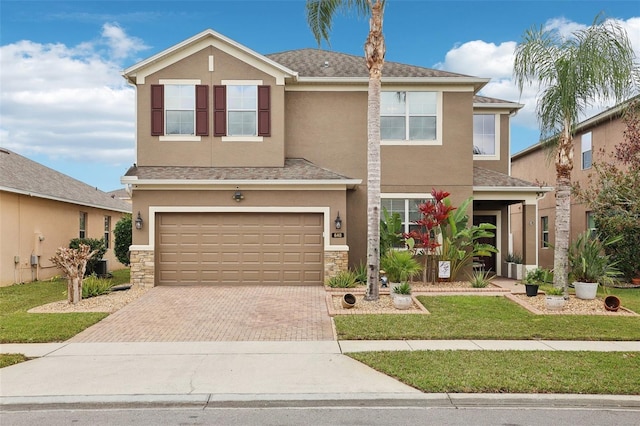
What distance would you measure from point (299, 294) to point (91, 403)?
811cm

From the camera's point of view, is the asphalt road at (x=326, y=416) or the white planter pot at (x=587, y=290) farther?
the white planter pot at (x=587, y=290)

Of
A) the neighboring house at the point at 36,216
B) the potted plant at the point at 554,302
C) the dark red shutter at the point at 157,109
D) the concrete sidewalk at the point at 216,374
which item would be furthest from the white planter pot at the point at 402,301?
the neighboring house at the point at 36,216

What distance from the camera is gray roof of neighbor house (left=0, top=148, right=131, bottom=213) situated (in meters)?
18.3

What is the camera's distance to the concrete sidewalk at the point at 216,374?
6.47 metres

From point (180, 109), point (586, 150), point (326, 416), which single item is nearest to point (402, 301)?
point (326, 416)

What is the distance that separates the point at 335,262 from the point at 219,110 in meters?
5.98

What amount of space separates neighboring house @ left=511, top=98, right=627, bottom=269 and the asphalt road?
1311cm

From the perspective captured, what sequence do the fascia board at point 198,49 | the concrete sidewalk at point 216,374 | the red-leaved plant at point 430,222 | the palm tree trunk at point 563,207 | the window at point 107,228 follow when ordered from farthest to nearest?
1. the window at point 107,228
2. the fascia board at point 198,49
3. the red-leaved plant at point 430,222
4. the palm tree trunk at point 563,207
5. the concrete sidewalk at point 216,374

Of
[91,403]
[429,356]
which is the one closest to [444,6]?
[429,356]

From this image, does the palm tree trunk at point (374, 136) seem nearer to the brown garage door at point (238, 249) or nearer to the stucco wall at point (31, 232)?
the brown garage door at point (238, 249)

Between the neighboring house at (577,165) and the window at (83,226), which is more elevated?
the neighboring house at (577,165)

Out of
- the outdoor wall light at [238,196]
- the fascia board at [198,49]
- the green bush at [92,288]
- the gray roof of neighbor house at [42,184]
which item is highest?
the fascia board at [198,49]

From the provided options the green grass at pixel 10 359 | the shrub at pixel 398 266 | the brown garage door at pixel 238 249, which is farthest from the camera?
the brown garage door at pixel 238 249

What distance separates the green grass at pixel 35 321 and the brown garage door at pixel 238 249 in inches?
129
